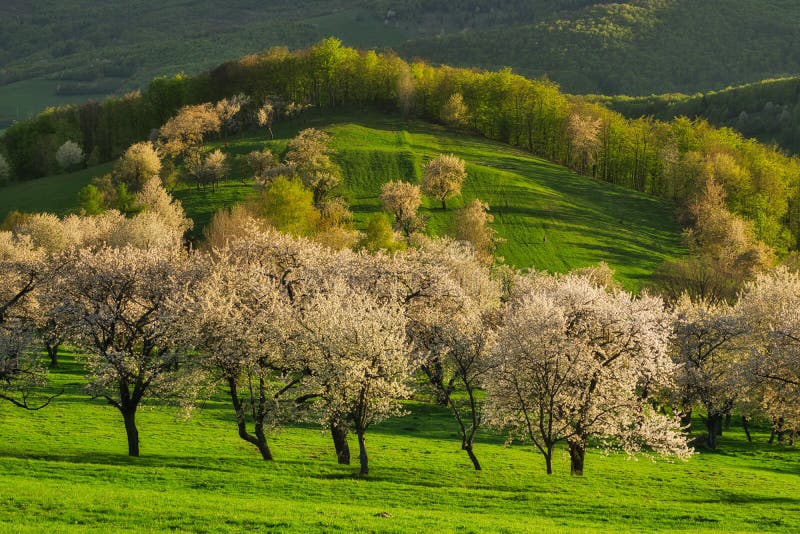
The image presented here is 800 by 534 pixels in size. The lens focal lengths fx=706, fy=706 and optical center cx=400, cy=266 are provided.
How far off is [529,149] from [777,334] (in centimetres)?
14150

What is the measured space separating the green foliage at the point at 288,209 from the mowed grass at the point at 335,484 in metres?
52.1

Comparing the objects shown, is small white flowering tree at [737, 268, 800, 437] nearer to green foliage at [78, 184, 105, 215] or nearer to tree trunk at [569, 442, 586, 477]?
tree trunk at [569, 442, 586, 477]

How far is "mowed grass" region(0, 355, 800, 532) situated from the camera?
31.5m

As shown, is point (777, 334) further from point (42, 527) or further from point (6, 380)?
point (6, 380)

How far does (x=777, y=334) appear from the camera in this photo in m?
55.5

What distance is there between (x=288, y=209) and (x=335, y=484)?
255ft

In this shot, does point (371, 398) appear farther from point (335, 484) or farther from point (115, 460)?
point (115, 460)

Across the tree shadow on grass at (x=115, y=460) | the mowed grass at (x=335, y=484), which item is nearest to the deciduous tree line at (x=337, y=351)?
the tree shadow on grass at (x=115, y=460)

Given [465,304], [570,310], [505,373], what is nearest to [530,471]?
[505,373]

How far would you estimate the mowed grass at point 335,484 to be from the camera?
31547 mm

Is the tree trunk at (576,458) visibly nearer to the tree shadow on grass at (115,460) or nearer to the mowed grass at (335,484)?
the mowed grass at (335,484)

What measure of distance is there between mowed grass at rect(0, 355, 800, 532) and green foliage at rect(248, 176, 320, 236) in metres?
52.1

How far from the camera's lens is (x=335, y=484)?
1601 inches

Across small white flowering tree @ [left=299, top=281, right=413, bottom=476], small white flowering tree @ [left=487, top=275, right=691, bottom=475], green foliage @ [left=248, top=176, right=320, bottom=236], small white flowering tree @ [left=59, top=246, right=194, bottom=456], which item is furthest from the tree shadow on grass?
green foliage @ [left=248, top=176, right=320, bottom=236]
